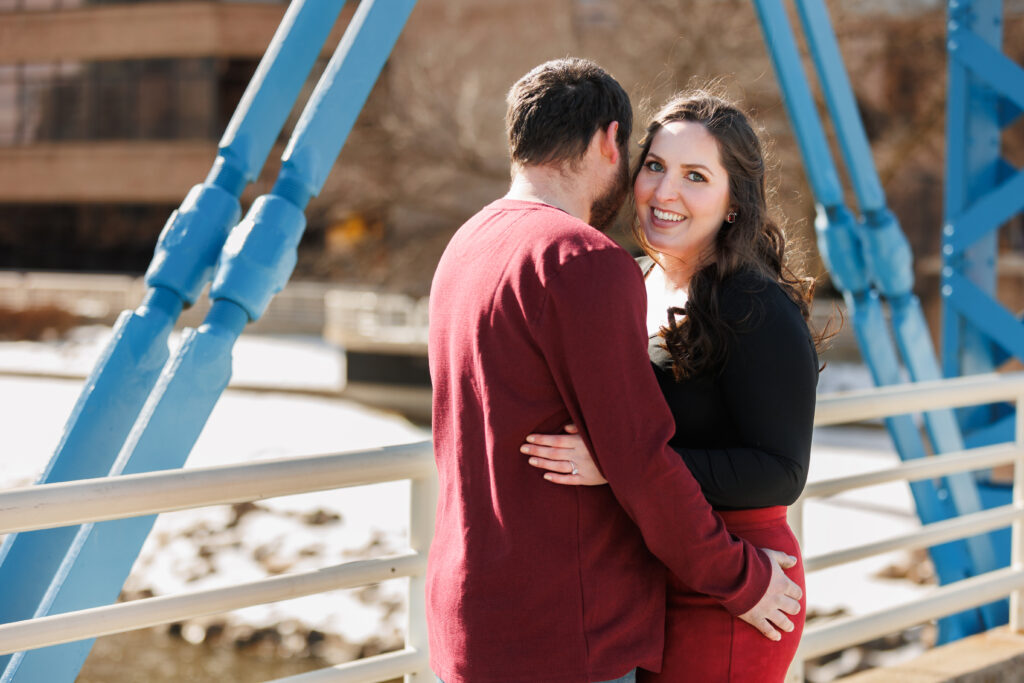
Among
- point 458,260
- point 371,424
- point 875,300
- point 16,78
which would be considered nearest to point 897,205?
point 371,424

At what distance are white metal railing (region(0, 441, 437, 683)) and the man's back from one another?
0.46 meters

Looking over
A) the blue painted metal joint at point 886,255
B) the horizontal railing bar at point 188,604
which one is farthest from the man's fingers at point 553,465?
the blue painted metal joint at point 886,255

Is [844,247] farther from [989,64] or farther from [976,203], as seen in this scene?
[989,64]

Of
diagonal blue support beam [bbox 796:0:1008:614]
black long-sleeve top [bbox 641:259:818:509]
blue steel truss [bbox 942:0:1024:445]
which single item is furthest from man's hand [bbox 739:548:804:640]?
blue steel truss [bbox 942:0:1024:445]

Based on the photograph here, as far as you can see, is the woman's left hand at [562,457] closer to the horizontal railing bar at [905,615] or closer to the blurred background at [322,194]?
the blurred background at [322,194]

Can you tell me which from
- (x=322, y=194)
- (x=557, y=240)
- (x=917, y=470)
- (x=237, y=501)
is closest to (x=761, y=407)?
(x=557, y=240)

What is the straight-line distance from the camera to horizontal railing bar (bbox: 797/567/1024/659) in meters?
3.04

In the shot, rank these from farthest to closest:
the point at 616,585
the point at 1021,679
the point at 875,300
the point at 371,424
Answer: the point at 371,424 < the point at 875,300 < the point at 1021,679 < the point at 616,585

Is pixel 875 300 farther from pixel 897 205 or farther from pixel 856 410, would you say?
pixel 897 205

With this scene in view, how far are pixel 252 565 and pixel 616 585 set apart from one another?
752 cm

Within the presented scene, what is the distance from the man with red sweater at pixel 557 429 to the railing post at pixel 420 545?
572mm

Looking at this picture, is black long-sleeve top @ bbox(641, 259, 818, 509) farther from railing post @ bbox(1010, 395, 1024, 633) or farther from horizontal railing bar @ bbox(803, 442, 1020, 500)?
railing post @ bbox(1010, 395, 1024, 633)

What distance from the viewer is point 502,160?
18.1 meters

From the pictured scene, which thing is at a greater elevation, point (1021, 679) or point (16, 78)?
point (16, 78)
